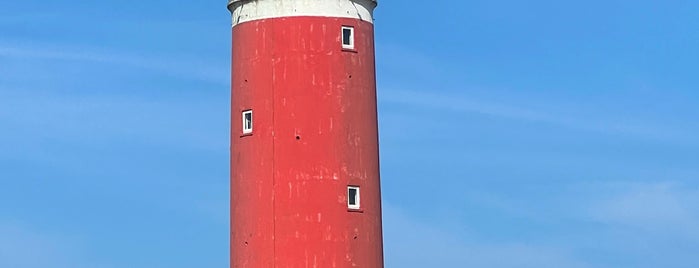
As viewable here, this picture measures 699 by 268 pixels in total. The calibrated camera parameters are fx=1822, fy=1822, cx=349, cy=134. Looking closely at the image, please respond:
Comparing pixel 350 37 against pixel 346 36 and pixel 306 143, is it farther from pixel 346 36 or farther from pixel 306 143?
pixel 306 143

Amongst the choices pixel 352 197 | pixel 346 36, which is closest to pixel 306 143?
pixel 352 197

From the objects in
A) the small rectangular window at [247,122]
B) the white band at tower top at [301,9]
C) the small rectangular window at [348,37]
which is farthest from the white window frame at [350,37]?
the small rectangular window at [247,122]

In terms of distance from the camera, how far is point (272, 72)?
4497 centimetres

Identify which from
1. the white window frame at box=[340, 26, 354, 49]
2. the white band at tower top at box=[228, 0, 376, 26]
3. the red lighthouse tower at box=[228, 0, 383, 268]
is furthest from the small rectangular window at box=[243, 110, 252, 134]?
the white window frame at box=[340, 26, 354, 49]

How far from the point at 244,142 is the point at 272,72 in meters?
1.93

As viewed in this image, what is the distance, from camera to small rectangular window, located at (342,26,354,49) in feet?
148

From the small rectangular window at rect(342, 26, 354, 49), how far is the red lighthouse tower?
0.02 metres

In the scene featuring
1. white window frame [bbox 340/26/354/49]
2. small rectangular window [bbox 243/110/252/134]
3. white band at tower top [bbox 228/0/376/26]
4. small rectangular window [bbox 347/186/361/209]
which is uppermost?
white band at tower top [bbox 228/0/376/26]

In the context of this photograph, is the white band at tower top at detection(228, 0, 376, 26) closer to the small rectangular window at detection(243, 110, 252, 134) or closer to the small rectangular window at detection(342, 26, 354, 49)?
the small rectangular window at detection(342, 26, 354, 49)

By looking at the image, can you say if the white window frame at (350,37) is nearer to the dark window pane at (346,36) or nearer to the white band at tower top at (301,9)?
the dark window pane at (346,36)

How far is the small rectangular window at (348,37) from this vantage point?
45188 millimetres

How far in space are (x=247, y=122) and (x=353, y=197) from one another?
329cm

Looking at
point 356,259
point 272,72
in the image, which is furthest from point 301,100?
point 356,259

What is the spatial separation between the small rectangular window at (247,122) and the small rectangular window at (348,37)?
2.91 meters
